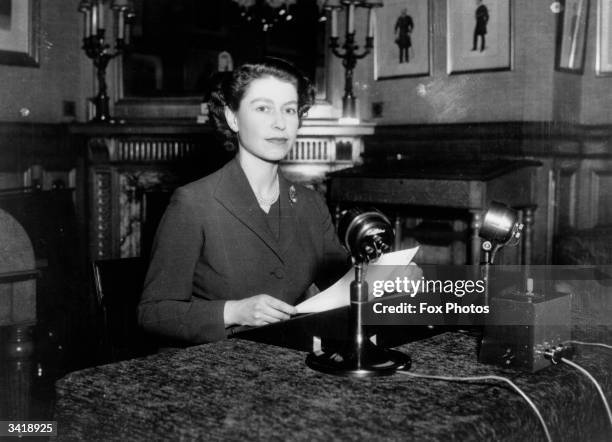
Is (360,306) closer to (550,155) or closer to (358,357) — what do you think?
(358,357)

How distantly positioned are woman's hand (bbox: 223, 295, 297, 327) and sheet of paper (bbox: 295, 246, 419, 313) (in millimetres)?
119

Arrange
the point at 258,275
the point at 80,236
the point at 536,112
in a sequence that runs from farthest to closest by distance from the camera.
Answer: the point at 80,236 → the point at 536,112 → the point at 258,275

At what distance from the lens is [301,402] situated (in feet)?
3.89

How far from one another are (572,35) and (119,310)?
12.4 feet

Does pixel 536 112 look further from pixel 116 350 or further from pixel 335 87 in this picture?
pixel 116 350

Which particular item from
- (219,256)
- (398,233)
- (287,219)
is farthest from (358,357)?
(398,233)

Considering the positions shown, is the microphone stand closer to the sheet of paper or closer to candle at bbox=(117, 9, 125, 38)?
the sheet of paper

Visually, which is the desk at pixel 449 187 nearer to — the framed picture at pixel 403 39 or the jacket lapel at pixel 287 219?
the framed picture at pixel 403 39

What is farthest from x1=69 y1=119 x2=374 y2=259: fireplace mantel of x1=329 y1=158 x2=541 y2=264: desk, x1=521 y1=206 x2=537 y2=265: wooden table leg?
x1=521 y1=206 x2=537 y2=265: wooden table leg

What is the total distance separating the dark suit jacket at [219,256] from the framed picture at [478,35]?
285 centimetres

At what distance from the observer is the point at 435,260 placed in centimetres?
514

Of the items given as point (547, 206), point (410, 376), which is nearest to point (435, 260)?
point (547, 206)

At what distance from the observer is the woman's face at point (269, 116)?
7.00 feet

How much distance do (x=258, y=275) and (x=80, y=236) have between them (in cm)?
361
